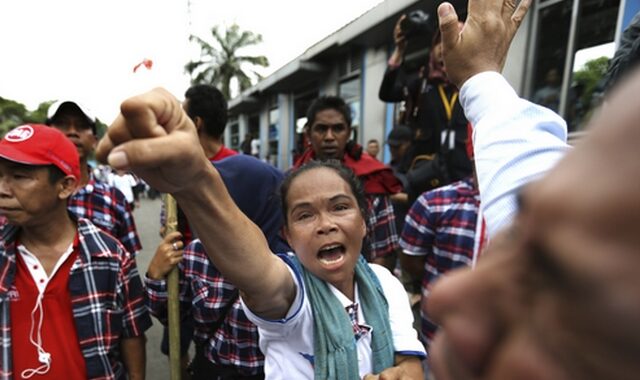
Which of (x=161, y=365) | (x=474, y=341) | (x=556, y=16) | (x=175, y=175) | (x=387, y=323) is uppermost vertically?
(x=556, y=16)

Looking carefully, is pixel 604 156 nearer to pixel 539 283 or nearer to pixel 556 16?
pixel 539 283

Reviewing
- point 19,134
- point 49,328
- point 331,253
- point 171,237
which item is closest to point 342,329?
point 331,253

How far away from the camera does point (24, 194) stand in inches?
61.5

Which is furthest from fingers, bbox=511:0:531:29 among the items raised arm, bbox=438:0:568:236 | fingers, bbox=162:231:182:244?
fingers, bbox=162:231:182:244

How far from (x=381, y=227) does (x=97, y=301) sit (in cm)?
172

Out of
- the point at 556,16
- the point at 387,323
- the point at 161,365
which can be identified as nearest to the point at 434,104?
the point at 387,323

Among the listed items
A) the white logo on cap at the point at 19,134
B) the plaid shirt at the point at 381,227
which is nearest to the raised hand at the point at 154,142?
the white logo on cap at the point at 19,134

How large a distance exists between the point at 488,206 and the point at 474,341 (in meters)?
0.50

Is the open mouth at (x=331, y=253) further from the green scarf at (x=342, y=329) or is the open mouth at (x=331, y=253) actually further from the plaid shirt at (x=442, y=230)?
the plaid shirt at (x=442, y=230)

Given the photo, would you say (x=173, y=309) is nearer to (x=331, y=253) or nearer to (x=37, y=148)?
(x=331, y=253)

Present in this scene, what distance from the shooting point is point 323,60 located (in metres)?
Answer: 10.6

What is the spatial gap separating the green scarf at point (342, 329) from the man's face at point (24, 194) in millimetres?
1092

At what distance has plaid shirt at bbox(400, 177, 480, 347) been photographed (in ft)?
6.39

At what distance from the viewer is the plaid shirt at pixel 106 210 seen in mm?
2293
